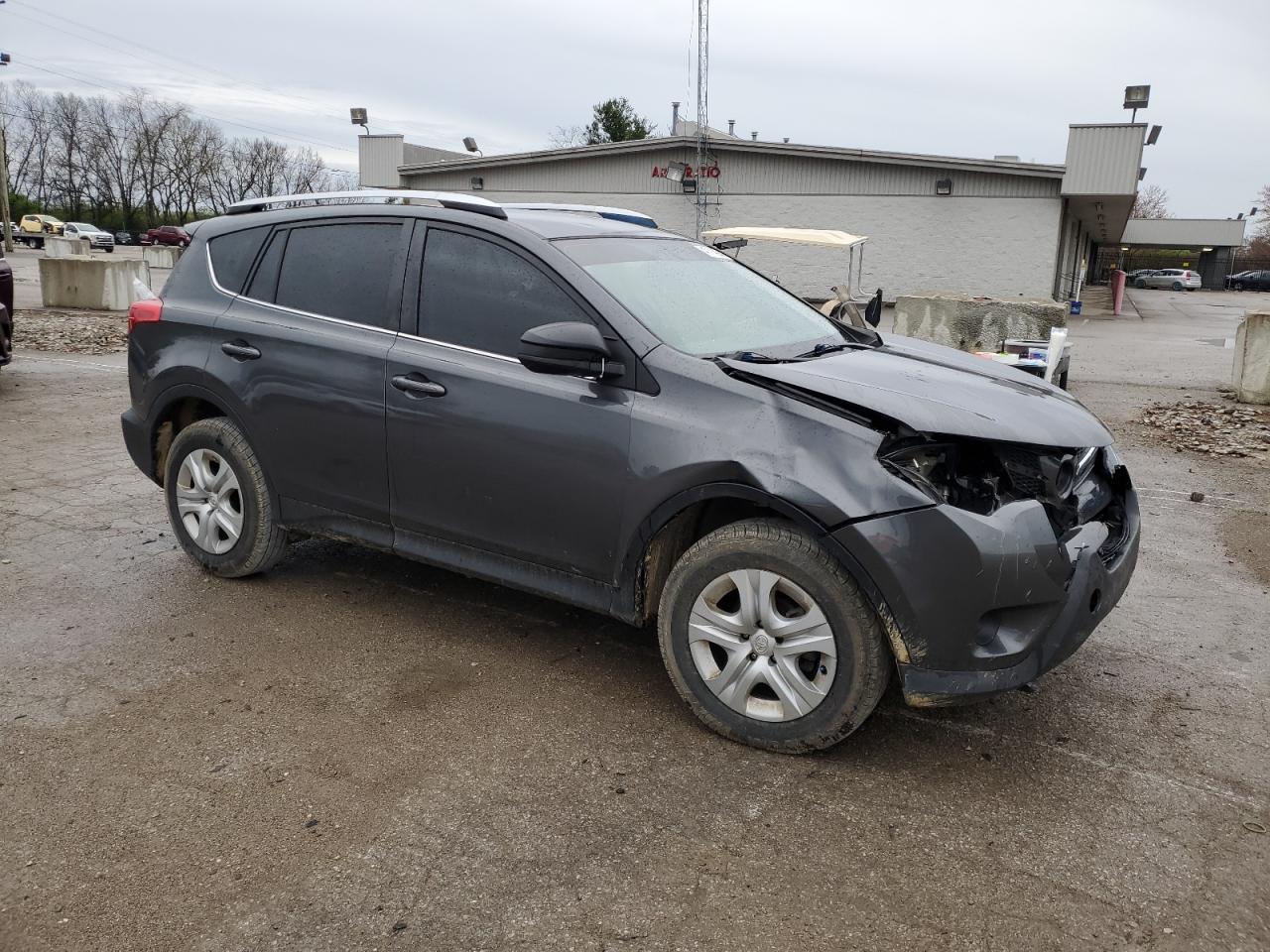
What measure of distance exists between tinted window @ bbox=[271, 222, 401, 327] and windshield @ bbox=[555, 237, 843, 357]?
832 millimetres

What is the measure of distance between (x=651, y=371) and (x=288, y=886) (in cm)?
196

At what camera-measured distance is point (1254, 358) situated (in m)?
11.6

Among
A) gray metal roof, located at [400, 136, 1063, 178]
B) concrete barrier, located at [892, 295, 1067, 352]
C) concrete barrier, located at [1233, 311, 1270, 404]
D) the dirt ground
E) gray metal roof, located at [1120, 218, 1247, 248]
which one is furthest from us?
gray metal roof, located at [1120, 218, 1247, 248]

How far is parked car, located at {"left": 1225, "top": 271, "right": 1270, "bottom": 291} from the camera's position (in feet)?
224

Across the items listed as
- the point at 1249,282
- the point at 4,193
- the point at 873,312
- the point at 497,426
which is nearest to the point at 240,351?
the point at 497,426

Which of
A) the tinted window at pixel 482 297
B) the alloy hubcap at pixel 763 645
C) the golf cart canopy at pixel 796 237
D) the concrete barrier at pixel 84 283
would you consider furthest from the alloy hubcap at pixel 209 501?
the concrete barrier at pixel 84 283

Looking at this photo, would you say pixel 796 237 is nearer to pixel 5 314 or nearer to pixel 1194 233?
pixel 5 314

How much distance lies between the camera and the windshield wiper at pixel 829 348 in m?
4.06

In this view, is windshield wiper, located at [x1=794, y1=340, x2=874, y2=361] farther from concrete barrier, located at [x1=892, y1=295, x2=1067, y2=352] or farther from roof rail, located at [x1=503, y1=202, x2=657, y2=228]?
concrete barrier, located at [x1=892, y1=295, x2=1067, y2=352]

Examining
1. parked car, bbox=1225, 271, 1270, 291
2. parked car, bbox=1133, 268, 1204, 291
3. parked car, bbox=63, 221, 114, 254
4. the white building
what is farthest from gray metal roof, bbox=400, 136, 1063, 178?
parked car, bbox=1225, 271, 1270, 291

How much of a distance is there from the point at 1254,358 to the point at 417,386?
1076cm

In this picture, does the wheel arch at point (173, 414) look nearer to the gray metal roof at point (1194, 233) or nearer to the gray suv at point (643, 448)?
the gray suv at point (643, 448)

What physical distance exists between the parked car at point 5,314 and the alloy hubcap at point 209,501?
613 centimetres

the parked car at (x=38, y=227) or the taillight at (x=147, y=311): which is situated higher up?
the parked car at (x=38, y=227)
